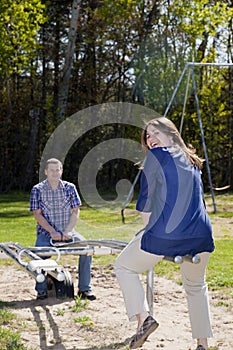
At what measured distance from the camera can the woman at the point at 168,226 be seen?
3.48 metres

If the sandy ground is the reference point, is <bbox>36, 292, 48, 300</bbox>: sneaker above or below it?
above

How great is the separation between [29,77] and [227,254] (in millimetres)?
12932

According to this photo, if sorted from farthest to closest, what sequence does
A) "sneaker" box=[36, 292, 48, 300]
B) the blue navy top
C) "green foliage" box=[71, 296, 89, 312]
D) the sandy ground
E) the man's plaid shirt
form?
the man's plaid shirt
"sneaker" box=[36, 292, 48, 300]
"green foliage" box=[71, 296, 89, 312]
the sandy ground
the blue navy top

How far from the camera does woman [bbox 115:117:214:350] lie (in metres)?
3.48

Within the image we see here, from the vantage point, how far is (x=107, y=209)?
14164 millimetres

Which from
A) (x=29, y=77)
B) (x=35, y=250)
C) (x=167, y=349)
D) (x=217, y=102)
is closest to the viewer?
(x=167, y=349)

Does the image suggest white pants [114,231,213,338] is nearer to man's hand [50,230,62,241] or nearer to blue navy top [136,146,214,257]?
blue navy top [136,146,214,257]

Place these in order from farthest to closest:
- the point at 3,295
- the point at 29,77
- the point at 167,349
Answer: the point at 29,77 → the point at 3,295 → the point at 167,349

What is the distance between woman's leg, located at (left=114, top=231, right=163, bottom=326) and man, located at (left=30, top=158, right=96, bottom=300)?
1834 millimetres

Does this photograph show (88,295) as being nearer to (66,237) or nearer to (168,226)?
A: (66,237)

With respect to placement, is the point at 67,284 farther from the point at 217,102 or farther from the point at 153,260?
the point at 217,102

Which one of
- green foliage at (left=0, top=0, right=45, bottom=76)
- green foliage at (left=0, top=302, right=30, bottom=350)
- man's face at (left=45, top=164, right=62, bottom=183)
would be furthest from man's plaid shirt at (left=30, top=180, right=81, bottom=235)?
green foliage at (left=0, top=0, right=45, bottom=76)

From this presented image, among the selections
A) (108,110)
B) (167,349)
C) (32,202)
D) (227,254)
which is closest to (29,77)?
(108,110)

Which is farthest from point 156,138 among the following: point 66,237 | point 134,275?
point 66,237
